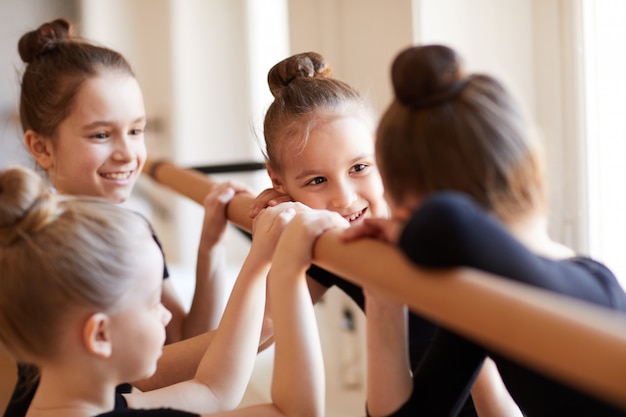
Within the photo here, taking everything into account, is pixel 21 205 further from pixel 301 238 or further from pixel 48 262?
pixel 301 238

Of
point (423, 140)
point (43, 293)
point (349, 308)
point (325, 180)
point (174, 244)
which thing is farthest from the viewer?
point (174, 244)

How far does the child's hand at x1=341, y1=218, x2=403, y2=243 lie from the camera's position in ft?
2.63

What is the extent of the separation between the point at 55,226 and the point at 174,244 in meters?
2.74

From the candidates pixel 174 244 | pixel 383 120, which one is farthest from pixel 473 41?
pixel 174 244

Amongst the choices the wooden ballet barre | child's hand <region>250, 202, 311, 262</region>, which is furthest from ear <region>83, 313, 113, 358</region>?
the wooden ballet barre

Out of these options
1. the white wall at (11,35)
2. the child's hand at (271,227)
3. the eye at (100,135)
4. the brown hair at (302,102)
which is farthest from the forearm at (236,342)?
the white wall at (11,35)

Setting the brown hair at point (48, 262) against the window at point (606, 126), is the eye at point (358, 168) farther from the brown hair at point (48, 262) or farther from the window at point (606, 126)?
the window at point (606, 126)

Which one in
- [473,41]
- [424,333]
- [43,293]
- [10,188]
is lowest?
[424,333]

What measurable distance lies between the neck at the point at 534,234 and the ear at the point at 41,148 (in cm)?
115

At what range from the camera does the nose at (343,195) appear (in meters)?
1.38

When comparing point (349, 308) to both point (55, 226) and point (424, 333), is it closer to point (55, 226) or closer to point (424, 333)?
point (424, 333)

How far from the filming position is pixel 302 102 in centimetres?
141

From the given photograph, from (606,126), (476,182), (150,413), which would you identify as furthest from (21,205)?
(606,126)

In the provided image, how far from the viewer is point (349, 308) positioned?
2.53 meters
